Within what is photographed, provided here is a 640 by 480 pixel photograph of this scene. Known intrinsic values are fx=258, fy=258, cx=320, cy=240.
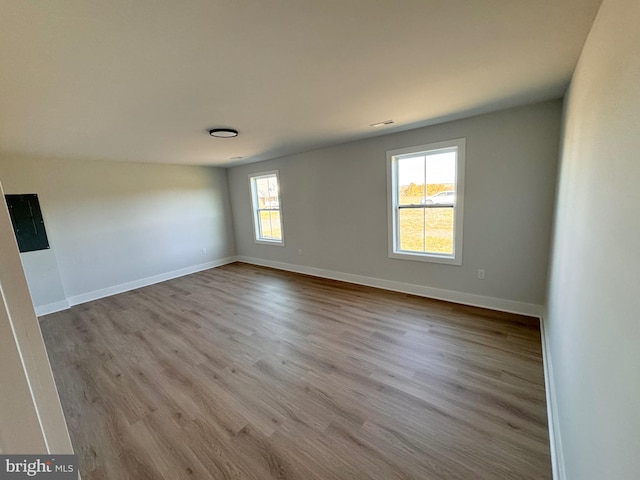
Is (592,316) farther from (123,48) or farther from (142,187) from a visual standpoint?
(142,187)

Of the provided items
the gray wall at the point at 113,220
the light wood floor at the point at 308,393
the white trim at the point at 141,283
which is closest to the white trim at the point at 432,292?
the light wood floor at the point at 308,393

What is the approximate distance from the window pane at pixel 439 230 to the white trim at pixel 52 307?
567 cm

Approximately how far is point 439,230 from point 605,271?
2657 mm

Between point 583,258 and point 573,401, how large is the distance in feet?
2.29

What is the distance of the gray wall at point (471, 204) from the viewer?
2.78 m

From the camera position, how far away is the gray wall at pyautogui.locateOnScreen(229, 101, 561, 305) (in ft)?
9.12

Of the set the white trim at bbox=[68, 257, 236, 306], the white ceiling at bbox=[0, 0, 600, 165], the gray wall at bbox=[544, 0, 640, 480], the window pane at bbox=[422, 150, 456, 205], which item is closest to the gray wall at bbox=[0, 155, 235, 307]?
the white trim at bbox=[68, 257, 236, 306]

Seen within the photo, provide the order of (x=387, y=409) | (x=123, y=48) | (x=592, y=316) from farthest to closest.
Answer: (x=387, y=409), (x=123, y=48), (x=592, y=316)

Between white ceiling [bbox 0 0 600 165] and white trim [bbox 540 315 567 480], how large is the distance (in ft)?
7.39

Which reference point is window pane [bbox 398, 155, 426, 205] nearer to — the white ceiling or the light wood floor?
the white ceiling

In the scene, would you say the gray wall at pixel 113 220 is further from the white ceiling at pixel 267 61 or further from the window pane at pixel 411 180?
the window pane at pixel 411 180

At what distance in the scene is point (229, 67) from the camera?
5.49 feet

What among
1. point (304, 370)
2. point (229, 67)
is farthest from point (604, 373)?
point (229, 67)

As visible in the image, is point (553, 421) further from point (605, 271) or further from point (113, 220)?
point (113, 220)
